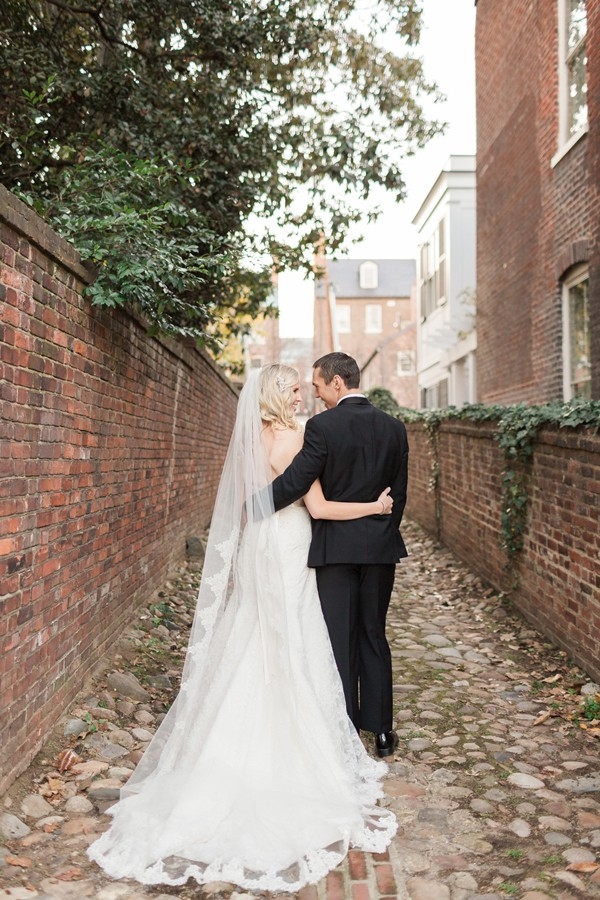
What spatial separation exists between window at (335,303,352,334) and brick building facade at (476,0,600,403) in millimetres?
43290

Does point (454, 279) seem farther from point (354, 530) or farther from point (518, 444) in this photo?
point (354, 530)

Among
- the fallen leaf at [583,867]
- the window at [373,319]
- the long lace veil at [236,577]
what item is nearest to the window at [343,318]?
the window at [373,319]

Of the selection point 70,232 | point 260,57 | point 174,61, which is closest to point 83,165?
point 70,232

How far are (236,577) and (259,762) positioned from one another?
92 centimetres

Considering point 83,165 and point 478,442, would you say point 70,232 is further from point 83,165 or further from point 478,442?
point 478,442

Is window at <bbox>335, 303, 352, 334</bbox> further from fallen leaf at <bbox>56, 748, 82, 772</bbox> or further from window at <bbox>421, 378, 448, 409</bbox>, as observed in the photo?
fallen leaf at <bbox>56, 748, 82, 772</bbox>

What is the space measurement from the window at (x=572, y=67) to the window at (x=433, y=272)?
10001mm

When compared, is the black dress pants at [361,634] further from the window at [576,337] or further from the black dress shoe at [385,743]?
the window at [576,337]

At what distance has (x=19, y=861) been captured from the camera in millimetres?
3139

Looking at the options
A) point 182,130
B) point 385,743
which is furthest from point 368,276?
point 385,743

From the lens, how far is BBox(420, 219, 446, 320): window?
21203 mm

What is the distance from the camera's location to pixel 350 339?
5844 cm

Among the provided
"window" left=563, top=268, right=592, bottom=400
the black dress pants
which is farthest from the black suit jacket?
"window" left=563, top=268, right=592, bottom=400

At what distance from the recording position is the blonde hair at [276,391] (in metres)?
4.26
